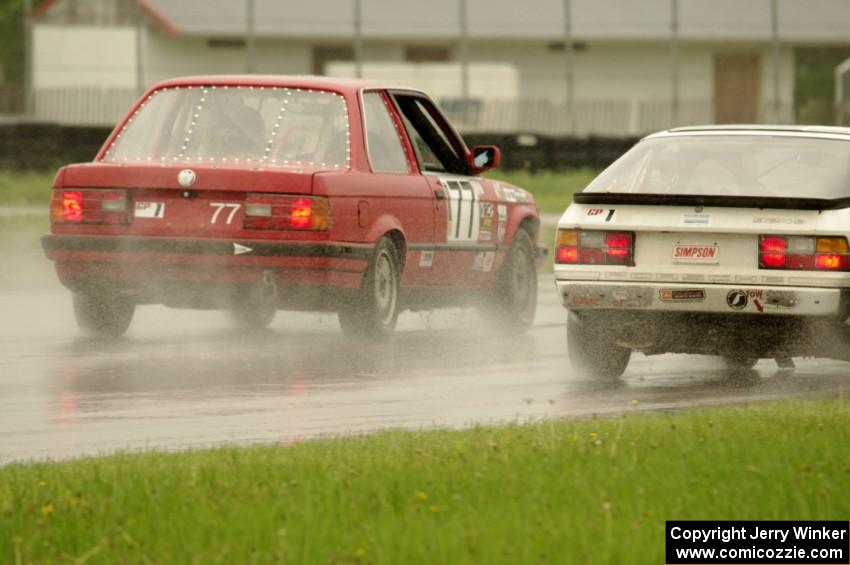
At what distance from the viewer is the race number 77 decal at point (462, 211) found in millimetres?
13406

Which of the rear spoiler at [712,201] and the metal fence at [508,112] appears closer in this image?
the rear spoiler at [712,201]

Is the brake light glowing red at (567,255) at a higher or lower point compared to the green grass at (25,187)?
higher

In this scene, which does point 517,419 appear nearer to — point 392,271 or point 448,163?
point 392,271

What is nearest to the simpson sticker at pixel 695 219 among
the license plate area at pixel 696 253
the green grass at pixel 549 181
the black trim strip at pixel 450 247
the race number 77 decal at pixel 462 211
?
the license plate area at pixel 696 253

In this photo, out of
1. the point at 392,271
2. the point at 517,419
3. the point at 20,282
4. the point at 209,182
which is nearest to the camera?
the point at 517,419

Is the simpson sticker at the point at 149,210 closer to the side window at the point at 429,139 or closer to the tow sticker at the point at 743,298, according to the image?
the side window at the point at 429,139

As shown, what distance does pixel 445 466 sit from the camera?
7.12 meters

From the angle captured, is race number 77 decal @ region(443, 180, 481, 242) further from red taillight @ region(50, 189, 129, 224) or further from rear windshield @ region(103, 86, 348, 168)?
red taillight @ region(50, 189, 129, 224)

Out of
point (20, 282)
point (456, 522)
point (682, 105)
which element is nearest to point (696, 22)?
point (682, 105)

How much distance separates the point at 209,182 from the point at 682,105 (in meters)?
37.5

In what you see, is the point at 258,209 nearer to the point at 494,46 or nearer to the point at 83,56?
the point at 83,56

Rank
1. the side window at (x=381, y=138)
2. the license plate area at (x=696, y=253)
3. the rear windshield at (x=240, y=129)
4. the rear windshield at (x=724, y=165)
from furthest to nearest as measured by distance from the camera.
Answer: the side window at (x=381, y=138) < the rear windshield at (x=240, y=129) < the rear windshield at (x=724, y=165) < the license plate area at (x=696, y=253)

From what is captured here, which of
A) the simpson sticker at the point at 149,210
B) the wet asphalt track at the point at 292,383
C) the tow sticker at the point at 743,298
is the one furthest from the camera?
the simpson sticker at the point at 149,210

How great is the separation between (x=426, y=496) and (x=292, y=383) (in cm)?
425
